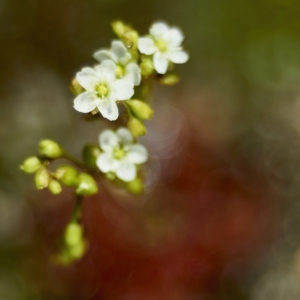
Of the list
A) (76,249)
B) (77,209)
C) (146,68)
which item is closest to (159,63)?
(146,68)

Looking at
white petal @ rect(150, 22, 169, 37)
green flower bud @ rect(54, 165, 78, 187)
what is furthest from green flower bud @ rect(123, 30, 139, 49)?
green flower bud @ rect(54, 165, 78, 187)

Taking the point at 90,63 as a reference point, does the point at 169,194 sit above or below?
below

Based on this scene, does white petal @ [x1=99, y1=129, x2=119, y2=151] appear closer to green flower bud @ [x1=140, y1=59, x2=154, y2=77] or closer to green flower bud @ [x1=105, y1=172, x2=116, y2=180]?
green flower bud @ [x1=105, y1=172, x2=116, y2=180]

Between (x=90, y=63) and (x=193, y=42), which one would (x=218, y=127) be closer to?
(x=193, y=42)

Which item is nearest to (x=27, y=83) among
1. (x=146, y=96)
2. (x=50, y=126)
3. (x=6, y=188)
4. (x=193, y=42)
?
(x=50, y=126)

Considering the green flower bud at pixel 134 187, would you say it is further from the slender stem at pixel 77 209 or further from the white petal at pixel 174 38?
the white petal at pixel 174 38

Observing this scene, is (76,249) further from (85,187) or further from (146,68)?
(146,68)

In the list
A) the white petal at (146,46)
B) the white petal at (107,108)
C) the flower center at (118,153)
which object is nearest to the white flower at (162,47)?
the white petal at (146,46)
